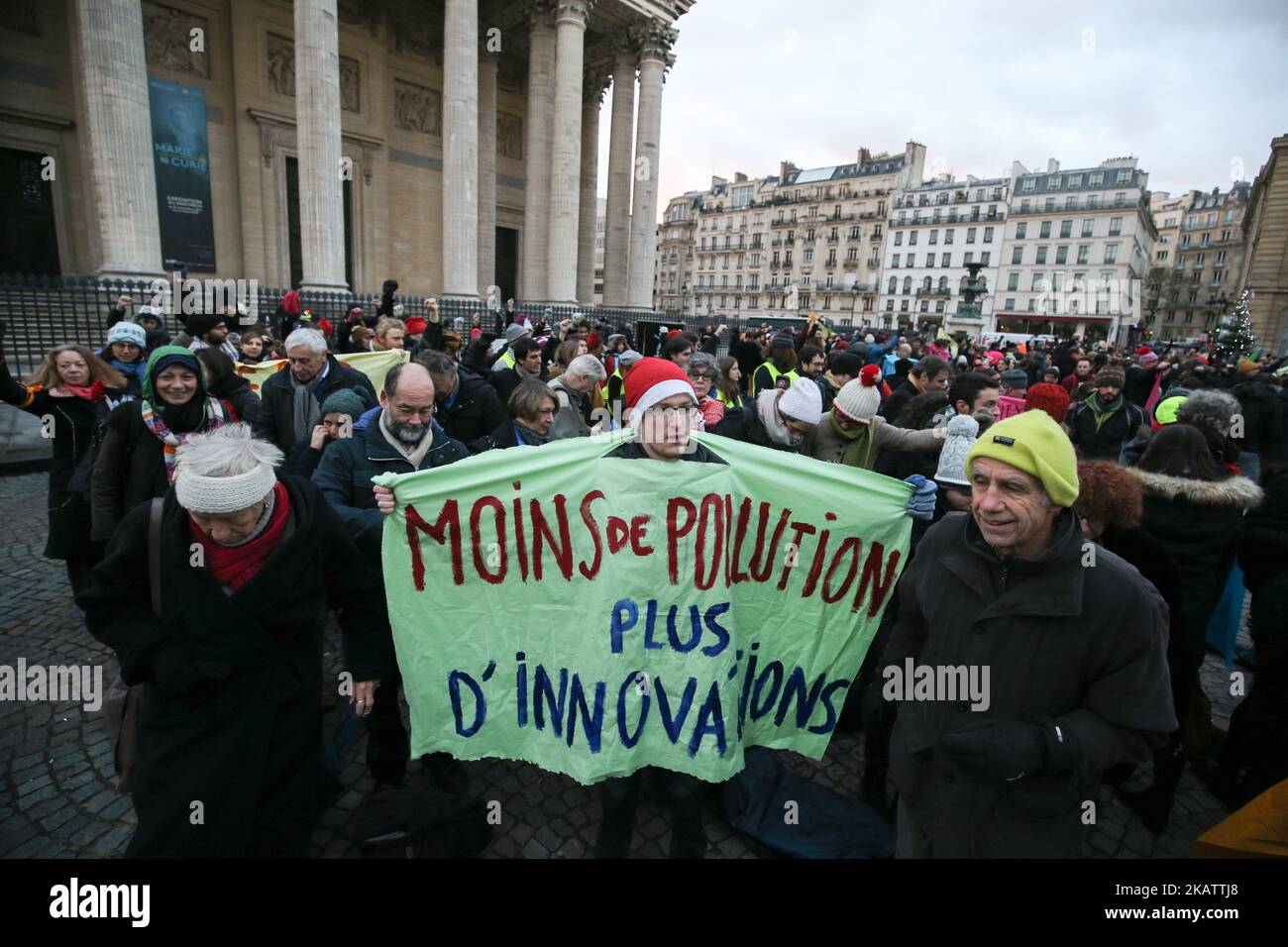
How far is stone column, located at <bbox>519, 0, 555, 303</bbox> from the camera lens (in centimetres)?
2220

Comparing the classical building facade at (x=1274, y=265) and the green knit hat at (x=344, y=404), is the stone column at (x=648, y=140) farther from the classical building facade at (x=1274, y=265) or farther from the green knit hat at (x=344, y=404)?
the classical building facade at (x=1274, y=265)

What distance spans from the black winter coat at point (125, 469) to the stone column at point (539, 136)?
21.1 m

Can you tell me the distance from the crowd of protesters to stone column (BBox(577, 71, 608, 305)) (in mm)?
24828

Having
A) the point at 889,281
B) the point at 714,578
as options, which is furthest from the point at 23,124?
the point at 889,281

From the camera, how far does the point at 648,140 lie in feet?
80.3

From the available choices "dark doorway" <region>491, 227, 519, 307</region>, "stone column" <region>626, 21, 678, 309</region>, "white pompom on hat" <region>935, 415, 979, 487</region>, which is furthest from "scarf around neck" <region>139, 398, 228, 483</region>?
"dark doorway" <region>491, 227, 519, 307</region>

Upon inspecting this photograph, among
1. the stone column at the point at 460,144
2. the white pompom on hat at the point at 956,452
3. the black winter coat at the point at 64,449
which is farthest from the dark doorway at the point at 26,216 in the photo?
the white pompom on hat at the point at 956,452

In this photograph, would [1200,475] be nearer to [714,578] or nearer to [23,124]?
[714,578]

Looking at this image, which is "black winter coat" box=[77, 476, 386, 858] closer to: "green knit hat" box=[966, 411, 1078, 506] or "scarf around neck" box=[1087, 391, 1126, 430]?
"green knit hat" box=[966, 411, 1078, 506]

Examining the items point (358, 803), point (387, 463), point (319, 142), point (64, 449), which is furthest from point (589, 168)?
point (358, 803)

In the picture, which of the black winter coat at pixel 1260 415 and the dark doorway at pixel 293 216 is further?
the dark doorway at pixel 293 216

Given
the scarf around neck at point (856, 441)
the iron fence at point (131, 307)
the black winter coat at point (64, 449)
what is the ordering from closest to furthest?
1. the scarf around neck at point (856, 441)
2. the black winter coat at point (64, 449)
3. the iron fence at point (131, 307)

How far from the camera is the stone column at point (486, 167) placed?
2338 cm

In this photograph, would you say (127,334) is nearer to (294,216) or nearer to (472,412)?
(472,412)
